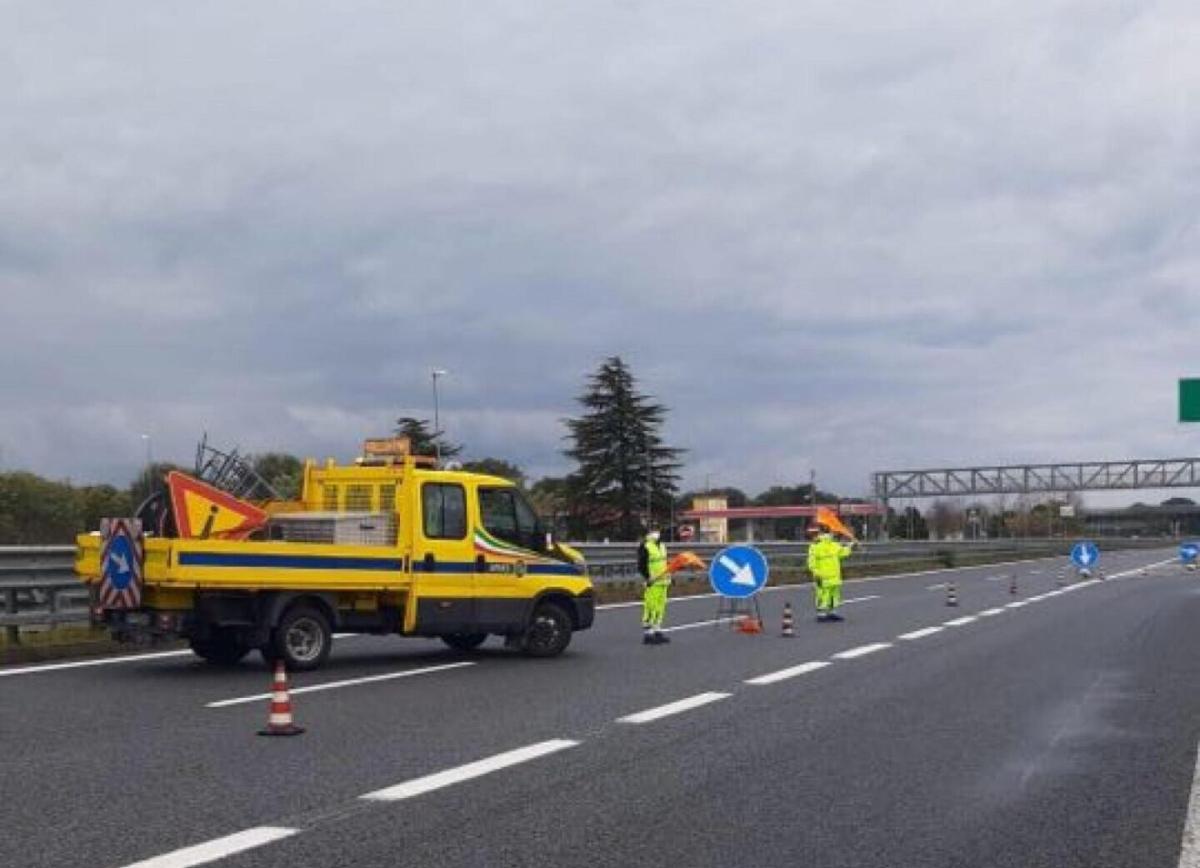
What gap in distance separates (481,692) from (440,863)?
6882 mm

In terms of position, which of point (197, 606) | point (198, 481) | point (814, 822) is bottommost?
point (814, 822)

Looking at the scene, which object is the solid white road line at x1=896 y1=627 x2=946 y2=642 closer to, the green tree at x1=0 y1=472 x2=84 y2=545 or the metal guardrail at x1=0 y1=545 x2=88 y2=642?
the metal guardrail at x1=0 y1=545 x2=88 y2=642

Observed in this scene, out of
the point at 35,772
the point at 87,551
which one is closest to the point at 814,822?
the point at 35,772

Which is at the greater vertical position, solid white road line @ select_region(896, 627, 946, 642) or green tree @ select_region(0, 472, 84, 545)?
green tree @ select_region(0, 472, 84, 545)

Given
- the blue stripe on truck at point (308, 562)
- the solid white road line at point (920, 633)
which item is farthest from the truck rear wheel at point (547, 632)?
the solid white road line at point (920, 633)

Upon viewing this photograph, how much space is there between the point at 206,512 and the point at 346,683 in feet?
8.57

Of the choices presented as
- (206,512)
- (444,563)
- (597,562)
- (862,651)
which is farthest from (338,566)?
(597,562)

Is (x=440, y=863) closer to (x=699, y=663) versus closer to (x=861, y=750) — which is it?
(x=861, y=750)

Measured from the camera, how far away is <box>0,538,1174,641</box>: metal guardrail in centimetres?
1733

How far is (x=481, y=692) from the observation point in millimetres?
13375

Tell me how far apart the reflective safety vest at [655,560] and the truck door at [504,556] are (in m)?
2.95

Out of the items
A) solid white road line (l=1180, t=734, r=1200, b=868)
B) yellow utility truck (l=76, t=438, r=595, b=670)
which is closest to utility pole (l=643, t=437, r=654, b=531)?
yellow utility truck (l=76, t=438, r=595, b=670)

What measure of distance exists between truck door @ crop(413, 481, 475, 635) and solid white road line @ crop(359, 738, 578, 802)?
5829 millimetres

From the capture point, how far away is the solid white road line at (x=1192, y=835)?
6723 millimetres
